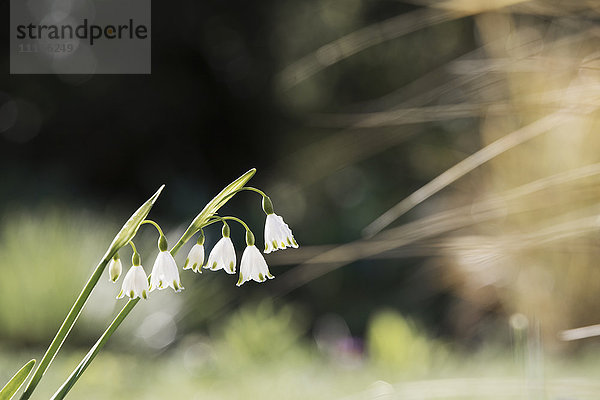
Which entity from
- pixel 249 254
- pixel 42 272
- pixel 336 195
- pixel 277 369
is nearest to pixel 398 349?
pixel 277 369

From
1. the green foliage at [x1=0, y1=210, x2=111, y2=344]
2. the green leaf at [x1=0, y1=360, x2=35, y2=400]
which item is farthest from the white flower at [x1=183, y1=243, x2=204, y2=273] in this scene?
the green foliage at [x1=0, y1=210, x2=111, y2=344]

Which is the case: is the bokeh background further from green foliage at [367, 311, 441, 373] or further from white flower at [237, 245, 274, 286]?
white flower at [237, 245, 274, 286]

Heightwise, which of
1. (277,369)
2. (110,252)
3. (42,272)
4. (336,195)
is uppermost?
(336,195)

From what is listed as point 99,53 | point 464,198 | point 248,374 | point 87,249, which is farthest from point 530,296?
point 99,53

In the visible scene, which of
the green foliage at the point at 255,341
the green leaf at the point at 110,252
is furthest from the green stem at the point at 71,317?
the green foliage at the point at 255,341

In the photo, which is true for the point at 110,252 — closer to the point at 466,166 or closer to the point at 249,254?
the point at 249,254

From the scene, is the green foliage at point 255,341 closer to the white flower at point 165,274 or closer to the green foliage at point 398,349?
the green foliage at point 398,349

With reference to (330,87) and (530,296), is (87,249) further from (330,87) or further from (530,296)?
(330,87)
